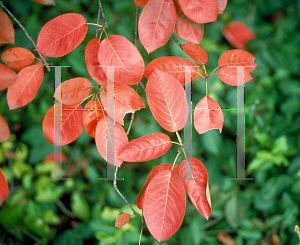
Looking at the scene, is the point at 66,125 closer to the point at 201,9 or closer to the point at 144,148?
the point at 144,148

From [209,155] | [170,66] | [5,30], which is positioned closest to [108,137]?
[170,66]

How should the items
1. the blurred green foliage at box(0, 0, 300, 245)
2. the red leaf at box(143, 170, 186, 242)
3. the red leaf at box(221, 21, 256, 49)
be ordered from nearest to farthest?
the red leaf at box(143, 170, 186, 242), the blurred green foliage at box(0, 0, 300, 245), the red leaf at box(221, 21, 256, 49)

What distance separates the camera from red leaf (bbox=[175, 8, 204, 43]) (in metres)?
0.35

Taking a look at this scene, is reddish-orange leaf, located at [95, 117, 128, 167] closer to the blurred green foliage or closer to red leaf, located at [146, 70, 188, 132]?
red leaf, located at [146, 70, 188, 132]

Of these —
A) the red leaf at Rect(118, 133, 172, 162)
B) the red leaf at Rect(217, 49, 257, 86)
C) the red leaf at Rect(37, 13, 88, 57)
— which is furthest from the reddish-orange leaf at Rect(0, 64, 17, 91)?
the red leaf at Rect(217, 49, 257, 86)

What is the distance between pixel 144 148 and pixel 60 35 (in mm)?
212

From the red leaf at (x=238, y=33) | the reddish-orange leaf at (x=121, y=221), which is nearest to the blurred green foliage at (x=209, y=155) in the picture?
the red leaf at (x=238, y=33)

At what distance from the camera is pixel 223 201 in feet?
2.73

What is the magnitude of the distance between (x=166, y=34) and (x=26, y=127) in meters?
0.83

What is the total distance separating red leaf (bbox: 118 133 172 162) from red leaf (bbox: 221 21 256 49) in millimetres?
806

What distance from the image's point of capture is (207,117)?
0.34 m

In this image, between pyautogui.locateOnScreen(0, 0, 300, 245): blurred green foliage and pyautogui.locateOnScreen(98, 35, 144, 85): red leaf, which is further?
pyautogui.locateOnScreen(0, 0, 300, 245): blurred green foliage

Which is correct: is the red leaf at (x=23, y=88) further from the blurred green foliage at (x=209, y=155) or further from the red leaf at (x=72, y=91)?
the blurred green foliage at (x=209, y=155)

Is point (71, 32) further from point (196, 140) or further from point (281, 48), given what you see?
point (281, 48)
